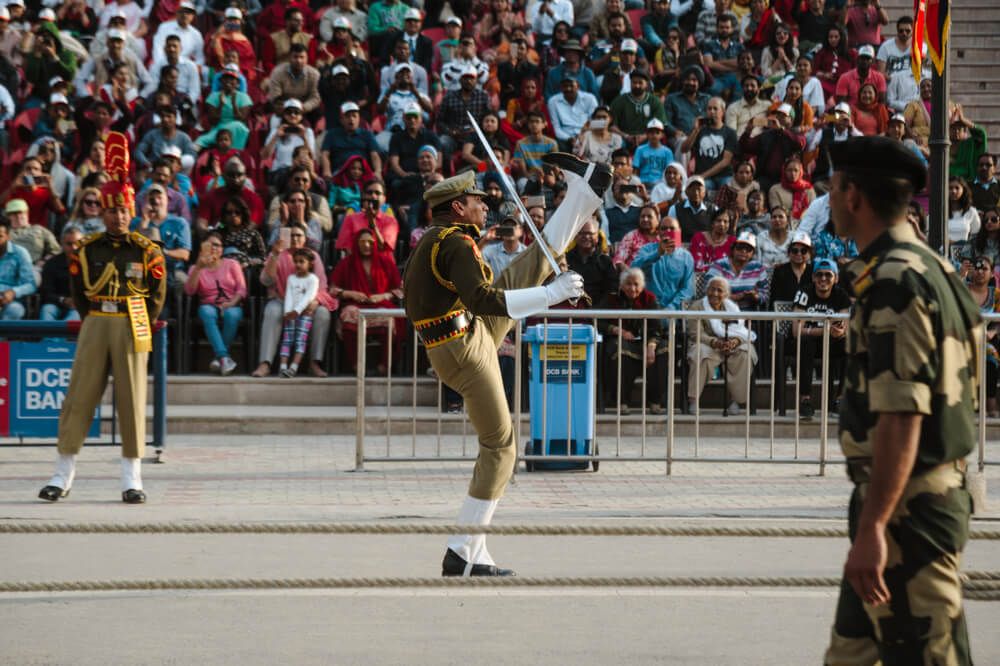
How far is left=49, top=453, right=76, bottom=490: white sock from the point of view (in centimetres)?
939

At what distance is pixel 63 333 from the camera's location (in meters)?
11.2

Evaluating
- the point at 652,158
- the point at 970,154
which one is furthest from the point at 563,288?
the point at 970,154

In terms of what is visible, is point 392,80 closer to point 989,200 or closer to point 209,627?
point 989,200

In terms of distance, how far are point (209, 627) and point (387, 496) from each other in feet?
12.4

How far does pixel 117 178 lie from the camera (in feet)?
33.0

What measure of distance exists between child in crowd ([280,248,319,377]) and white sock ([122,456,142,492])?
16.0 feet

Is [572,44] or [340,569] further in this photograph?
[572,44]

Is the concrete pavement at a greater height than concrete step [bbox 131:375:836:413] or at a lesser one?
lesser

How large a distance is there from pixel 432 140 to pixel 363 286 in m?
2.97

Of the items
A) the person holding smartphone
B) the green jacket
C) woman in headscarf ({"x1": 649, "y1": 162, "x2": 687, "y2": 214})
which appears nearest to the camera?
the person holding smartphone

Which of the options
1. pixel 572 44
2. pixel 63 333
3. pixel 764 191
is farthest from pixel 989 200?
pixel 63 333

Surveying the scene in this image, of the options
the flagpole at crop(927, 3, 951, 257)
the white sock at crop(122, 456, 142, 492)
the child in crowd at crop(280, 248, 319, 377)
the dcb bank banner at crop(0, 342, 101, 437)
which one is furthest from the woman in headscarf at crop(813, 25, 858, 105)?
the white sock at crop(122, 456, 142, 492)

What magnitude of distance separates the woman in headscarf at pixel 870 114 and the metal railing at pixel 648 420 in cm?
530

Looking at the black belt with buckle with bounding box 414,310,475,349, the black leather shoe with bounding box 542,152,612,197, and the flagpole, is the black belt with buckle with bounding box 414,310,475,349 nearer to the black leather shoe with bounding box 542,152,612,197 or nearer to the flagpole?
the black leather shoe with bounding box 542,152,612,197
